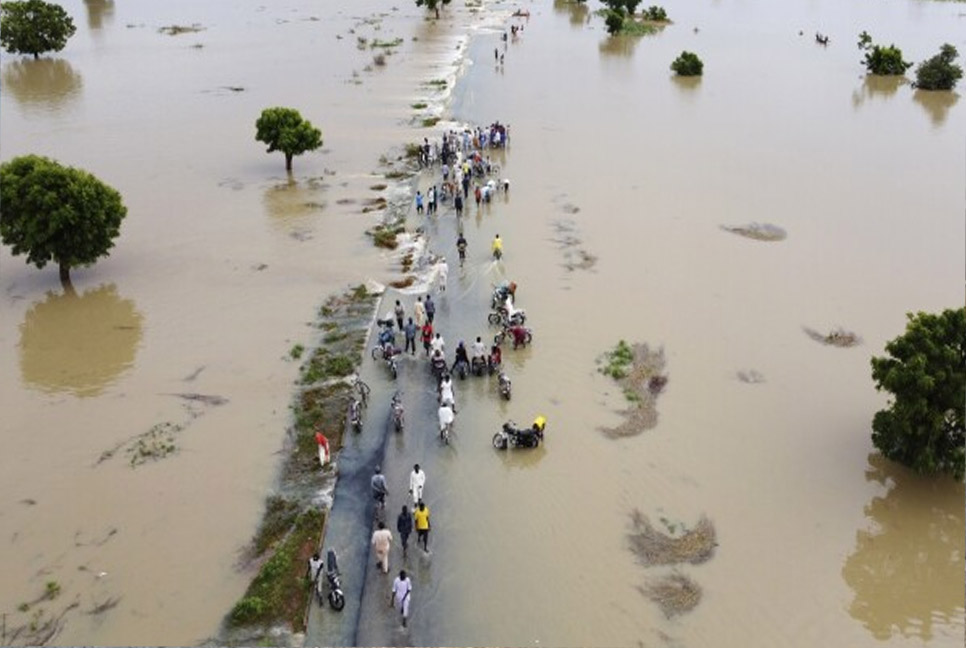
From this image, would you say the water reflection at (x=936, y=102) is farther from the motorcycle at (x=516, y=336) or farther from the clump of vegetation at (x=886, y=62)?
the motorcycle at (x=516, y=336)

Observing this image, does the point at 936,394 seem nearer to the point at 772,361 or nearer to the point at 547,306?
the point at 772,361

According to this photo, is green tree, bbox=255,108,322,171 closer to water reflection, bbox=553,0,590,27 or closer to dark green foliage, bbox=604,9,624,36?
dark green foliage, bbox=604,9,624,36

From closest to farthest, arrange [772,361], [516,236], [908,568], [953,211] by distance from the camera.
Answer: [908,568], [772,361], [516,236], [953,211]

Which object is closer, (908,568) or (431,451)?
(908,568)

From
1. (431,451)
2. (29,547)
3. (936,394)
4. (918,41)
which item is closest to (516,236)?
(431,451)

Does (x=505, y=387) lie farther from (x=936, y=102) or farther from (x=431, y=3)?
(x=431, y=3)

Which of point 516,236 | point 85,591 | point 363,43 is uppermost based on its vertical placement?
point 363,43

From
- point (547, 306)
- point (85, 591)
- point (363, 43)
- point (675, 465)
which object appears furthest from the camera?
point (363, 43)

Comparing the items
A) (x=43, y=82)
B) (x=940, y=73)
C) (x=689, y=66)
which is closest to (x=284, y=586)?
(x=689, y=66)

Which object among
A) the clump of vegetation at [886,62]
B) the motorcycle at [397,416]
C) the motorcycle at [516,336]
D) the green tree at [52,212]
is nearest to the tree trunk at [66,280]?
the green tree at [52,212]
